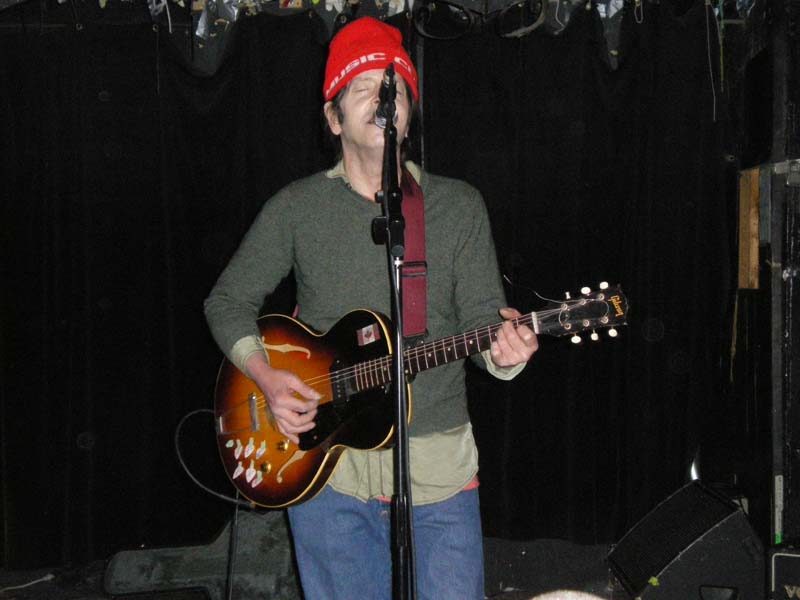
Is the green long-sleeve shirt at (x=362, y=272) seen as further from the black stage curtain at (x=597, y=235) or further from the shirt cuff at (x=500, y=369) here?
the black stage curtain at (x=597, y=235)

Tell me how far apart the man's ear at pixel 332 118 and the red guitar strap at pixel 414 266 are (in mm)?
274

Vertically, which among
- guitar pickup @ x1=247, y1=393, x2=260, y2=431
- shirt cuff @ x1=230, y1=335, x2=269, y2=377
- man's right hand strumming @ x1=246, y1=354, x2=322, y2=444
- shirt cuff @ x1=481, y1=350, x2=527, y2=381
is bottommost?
guitar pickup @ x1=247, y1=393, x2=260, y2=431

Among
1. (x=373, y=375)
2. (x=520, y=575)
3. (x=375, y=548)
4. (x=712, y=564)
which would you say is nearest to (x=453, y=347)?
Result: (x=373, y=375)

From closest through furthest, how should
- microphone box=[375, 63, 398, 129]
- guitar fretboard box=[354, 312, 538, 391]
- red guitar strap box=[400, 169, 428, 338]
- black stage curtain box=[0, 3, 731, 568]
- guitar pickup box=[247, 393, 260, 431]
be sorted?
microphone box=[375, 63, 398, 129], guitar fretboard box=[354, 312, 538, 391], red guitar strap box=[400, 169, 428, 338], guitar pickup box=[247, 393, 260, 431], black stage curtain box=[0, 3, 731, 568]

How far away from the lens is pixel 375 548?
195 centimetres

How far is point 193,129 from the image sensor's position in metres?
3.76

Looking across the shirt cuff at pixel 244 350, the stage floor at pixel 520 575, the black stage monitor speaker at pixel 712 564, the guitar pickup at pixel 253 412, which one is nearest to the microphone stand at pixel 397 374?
the shirt cuff at pixel 244 350

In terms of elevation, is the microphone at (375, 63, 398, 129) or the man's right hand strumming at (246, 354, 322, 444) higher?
the microphone at (375, 63, 398, 129)

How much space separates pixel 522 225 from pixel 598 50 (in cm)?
97

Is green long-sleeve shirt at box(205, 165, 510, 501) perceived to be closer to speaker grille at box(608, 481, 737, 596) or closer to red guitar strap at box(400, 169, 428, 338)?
red guitar strap at box(400, 169, 428, 338)

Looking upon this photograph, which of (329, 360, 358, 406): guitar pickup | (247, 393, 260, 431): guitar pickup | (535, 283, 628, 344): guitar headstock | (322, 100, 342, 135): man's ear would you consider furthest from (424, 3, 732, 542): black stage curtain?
(535, 283, 628, 344): guitar headstock

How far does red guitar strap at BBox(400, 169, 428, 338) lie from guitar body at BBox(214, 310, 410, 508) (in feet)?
0.25

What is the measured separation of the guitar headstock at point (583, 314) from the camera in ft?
5.65

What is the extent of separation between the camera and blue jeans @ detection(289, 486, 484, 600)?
187 centimetres
